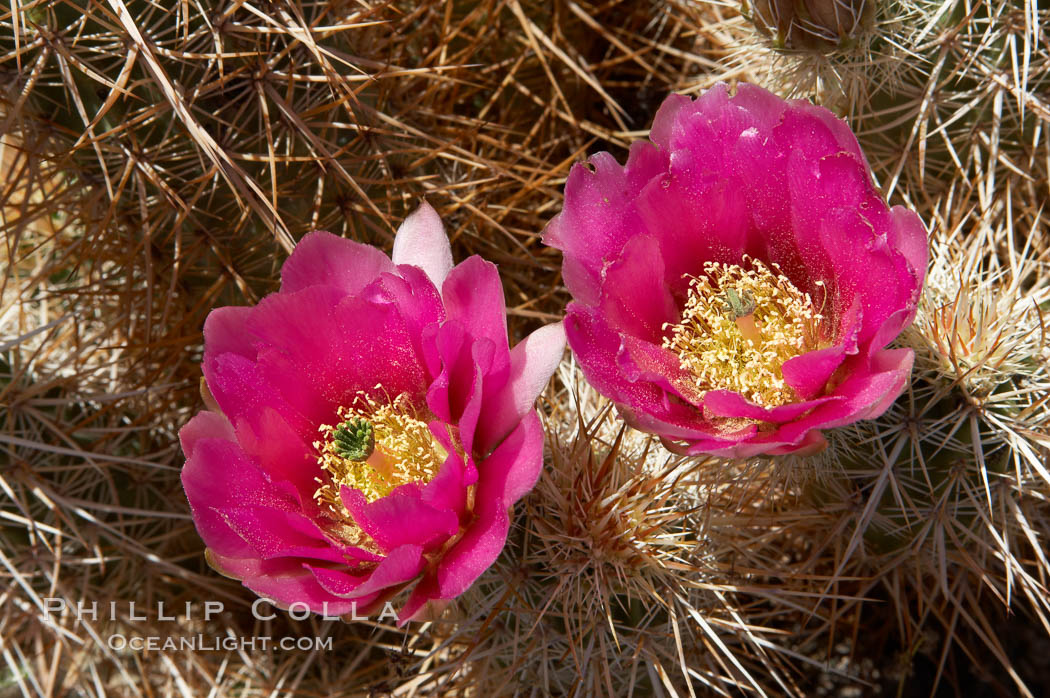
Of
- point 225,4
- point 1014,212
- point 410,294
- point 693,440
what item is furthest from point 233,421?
point 1014,212

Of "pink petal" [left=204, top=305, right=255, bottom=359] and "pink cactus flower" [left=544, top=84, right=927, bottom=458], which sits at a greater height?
"pink petal" [left=204, top=305, right=255, bottom=359]

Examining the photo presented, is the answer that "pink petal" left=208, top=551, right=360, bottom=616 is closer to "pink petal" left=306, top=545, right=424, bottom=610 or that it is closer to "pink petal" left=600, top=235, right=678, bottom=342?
"pink petal" left=306, top=545, right=424, bottom=610

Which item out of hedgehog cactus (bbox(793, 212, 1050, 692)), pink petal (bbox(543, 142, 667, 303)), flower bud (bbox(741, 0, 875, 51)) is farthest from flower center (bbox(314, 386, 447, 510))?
flower bud (bbox(741, 0, 875, 51))

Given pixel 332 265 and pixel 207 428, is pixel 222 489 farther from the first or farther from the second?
pixel 332 265

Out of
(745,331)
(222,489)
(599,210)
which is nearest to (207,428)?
(222,489)

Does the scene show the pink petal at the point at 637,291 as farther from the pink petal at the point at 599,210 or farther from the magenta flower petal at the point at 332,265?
the magenta flower petal at the point at 332,265

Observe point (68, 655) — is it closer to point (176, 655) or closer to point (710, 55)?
point (176, 655)

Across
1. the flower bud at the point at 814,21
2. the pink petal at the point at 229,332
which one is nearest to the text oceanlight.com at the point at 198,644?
the pink petal at the point at 229,332
